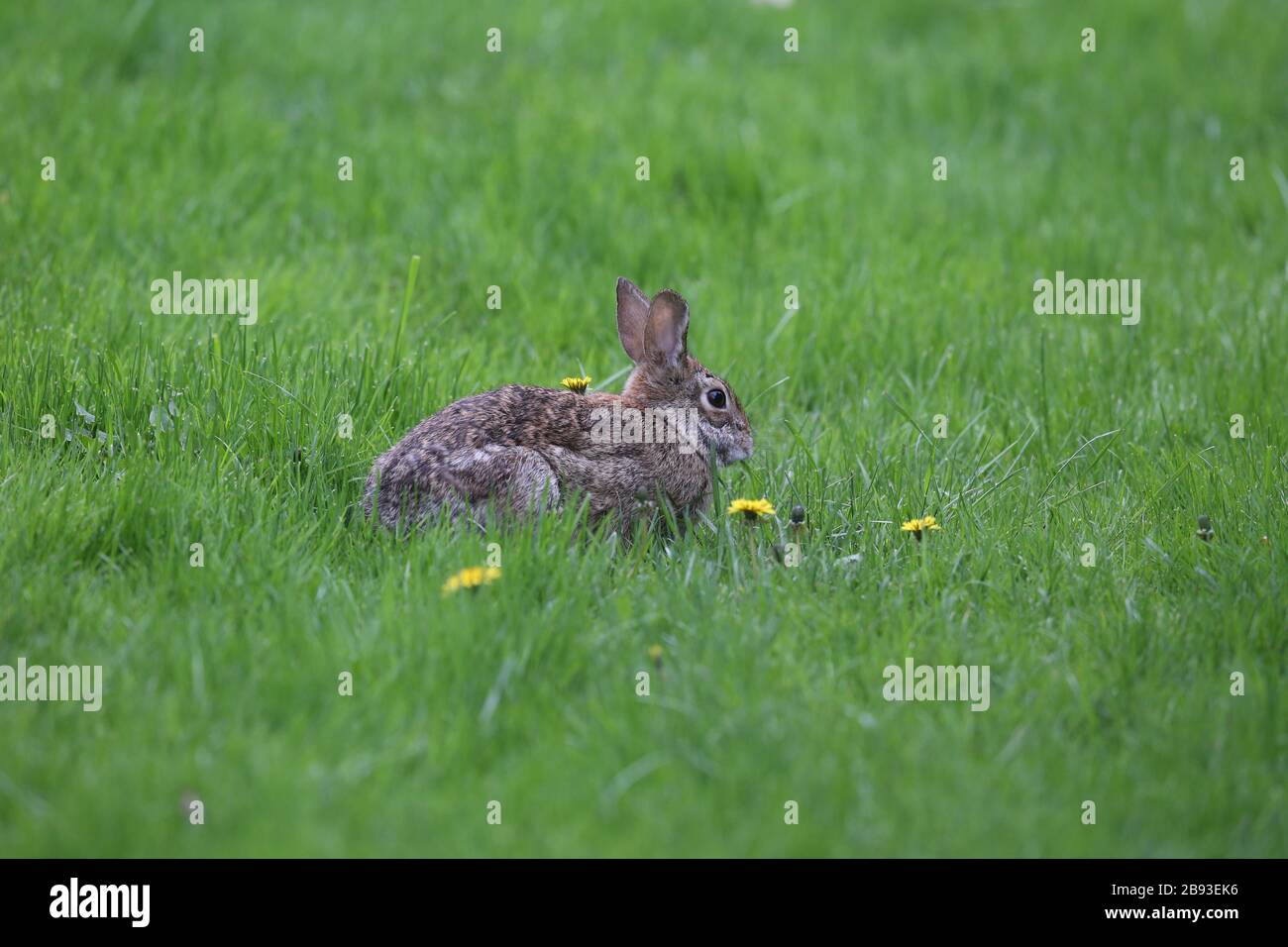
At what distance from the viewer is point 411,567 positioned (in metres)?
4.89

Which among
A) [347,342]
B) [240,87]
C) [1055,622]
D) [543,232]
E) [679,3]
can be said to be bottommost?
[1055,622]

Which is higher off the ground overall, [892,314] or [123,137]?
[123,137]

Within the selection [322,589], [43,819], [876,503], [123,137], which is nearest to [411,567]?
[322,589]

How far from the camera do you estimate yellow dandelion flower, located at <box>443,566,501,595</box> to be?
4.68 metres

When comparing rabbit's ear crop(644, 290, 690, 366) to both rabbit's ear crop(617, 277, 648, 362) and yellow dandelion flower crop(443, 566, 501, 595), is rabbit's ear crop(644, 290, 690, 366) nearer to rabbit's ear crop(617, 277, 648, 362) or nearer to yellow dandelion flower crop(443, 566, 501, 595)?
rabbit's ear crop(617, 277, 648, 362)

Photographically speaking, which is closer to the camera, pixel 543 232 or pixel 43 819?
pixel 43 819

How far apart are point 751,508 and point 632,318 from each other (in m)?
1.25

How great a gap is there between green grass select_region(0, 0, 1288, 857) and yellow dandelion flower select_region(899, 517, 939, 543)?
89 mm

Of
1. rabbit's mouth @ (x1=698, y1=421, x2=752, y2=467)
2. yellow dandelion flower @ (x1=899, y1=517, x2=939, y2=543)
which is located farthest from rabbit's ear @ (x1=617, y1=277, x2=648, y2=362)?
yellow dandelion flower @ (x1=899, y1=517, x2=939, y2=543)

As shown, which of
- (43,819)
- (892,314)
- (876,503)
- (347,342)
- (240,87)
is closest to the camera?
(43,819)

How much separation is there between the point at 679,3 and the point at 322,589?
7578 mm

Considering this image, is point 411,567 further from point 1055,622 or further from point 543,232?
point 543,232

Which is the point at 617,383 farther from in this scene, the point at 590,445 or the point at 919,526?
the point at 919,526

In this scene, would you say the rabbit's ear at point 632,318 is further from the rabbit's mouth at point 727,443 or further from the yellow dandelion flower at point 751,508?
the yellow dandelion flower at point 751,508
